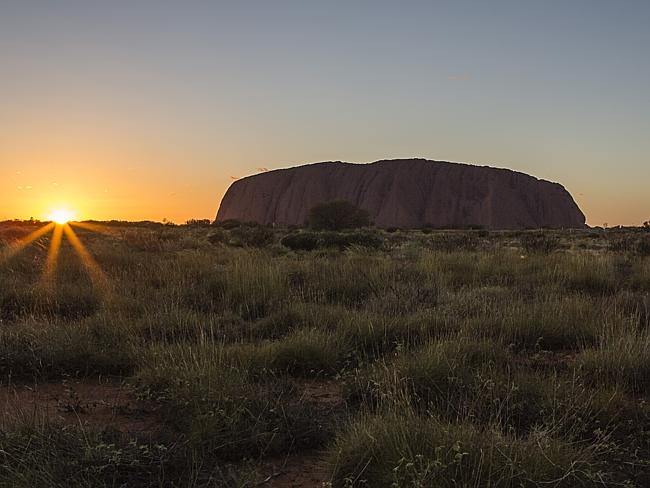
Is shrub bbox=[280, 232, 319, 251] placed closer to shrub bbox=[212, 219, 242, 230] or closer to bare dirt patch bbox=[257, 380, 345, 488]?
bare dirt patch bbox=[257, 380, 345, 488]

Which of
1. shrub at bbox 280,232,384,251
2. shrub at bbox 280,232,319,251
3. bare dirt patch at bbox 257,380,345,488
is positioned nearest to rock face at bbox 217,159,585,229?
shrub at bbox 280,232,384,251

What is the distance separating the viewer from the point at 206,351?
14.6 ft

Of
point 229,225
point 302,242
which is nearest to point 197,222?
point 229,225

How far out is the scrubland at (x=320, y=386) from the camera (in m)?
2.70

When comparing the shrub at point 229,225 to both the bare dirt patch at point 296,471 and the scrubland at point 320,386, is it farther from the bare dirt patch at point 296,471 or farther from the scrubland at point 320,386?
the bare dirt patch at point 296,471

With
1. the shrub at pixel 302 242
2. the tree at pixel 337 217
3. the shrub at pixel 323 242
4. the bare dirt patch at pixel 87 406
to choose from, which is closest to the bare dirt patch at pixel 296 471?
the bare dirt patch at pixel 87 406

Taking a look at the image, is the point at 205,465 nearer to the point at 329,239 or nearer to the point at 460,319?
the point at 460,319

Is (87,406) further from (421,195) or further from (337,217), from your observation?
(421,195)

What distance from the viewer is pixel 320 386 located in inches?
184

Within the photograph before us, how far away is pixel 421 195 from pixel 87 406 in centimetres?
9209

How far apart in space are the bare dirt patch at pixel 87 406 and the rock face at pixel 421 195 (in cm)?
8118

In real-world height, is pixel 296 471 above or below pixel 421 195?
below

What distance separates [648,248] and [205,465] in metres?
17.0

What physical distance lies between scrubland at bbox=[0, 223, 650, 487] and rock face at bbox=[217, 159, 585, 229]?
7796cm
